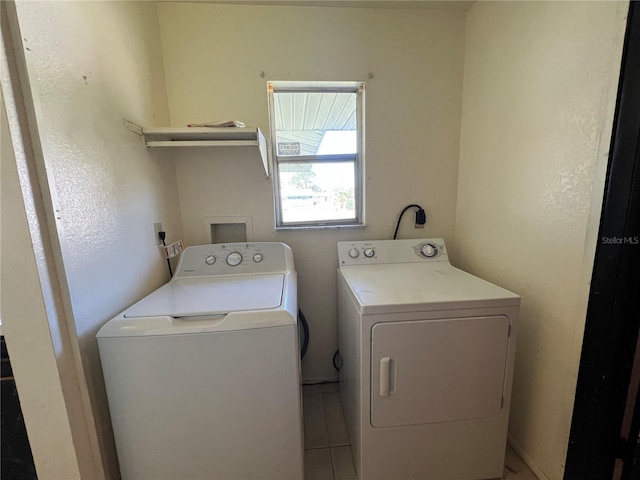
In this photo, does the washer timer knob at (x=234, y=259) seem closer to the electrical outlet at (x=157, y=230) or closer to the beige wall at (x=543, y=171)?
the electrical outlet at (x=157, y=230)

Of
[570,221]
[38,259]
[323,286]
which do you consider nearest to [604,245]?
[570,221]

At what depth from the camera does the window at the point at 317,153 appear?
5.68ft

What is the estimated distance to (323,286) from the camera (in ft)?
6.01

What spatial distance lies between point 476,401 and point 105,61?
2.15 metres

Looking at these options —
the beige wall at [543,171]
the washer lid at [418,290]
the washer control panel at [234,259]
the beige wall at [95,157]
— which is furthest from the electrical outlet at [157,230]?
the beige wall at [543,171]

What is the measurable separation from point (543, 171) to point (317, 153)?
1.24 m

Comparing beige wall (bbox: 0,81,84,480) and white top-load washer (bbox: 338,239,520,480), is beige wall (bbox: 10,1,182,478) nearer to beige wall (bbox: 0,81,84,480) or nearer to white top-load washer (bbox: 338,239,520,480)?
beige wall (bbox: 0,81,84,480)

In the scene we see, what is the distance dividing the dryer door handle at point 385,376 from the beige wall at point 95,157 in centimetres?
108

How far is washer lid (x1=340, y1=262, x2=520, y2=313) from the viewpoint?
3.49ft

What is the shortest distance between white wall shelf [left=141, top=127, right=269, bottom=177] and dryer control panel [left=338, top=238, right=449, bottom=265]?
0.78m

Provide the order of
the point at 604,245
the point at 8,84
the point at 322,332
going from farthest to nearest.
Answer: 1. the point at 322,332
2. the point at 604,245
3. the point at 8,84

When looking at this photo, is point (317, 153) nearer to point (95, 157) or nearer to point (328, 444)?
point (95, 157)

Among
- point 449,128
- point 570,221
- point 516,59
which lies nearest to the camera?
point 570,221

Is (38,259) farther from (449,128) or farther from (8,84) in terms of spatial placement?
(449,128)
